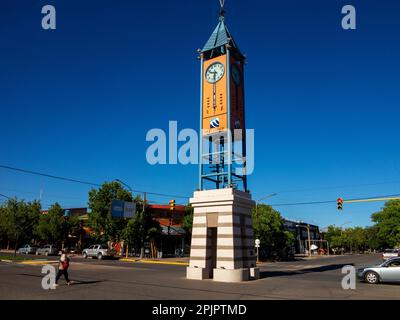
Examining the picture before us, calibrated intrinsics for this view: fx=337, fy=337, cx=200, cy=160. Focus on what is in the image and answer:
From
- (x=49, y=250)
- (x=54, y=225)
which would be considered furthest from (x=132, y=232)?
(x=54, y=225)

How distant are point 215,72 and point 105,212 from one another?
106 feet

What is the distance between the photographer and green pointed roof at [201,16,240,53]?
2102 cm

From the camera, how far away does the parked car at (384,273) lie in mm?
16814

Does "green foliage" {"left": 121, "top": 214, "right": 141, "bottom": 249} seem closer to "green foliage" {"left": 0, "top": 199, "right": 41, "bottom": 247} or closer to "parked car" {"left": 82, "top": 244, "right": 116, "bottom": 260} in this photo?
"parked car" {"left": 82, "top": 244, "right": 116, "bottom": 260}

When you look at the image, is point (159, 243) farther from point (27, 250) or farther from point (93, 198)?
point (27, 250)

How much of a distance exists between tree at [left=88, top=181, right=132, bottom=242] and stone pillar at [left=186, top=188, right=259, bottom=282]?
29.0 m

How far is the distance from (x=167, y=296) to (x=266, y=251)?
123 ft

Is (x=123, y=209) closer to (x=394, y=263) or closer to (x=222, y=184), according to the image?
(x=222, y=184)

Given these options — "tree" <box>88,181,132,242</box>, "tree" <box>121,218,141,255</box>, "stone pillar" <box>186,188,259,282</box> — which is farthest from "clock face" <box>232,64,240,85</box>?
"tree" <box>88,181,132,242</box>

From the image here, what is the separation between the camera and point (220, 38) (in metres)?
21.6

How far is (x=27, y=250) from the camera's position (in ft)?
172

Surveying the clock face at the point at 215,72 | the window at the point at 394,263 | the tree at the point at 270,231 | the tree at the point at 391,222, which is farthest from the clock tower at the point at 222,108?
the tree at the point at 391,222

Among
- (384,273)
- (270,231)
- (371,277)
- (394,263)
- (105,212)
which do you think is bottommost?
(371,277)
